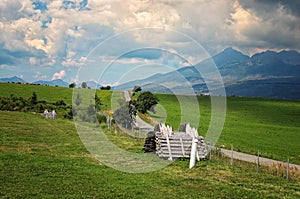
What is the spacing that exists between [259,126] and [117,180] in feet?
215

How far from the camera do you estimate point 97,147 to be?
101ft

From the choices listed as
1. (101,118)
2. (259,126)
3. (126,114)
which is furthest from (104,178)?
(259,126)

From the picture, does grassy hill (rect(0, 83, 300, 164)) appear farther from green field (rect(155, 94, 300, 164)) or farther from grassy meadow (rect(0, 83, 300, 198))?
grassy meadow (rect(0, 83, 300, 198))


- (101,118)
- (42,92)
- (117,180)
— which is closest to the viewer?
(117,180)

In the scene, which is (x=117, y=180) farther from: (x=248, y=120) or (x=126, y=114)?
(x=248, y=120)

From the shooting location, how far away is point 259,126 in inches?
3100

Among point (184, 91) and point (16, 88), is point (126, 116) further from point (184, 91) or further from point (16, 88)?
point (16, 88)

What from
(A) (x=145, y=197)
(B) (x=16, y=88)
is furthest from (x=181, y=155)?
(B) (x=16, y=88)

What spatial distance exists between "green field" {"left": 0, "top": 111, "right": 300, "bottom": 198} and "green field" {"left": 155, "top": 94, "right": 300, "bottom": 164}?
59.0ft

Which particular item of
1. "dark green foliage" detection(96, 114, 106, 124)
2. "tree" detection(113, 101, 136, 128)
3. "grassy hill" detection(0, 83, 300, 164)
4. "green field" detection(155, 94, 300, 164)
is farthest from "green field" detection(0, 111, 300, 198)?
"dark green foliage" detection(96, 114, 106, 124)

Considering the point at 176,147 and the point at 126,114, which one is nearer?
the point at 176,147

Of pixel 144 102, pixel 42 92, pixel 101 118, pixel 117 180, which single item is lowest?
pixel 117 180

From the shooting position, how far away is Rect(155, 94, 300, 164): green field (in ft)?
158

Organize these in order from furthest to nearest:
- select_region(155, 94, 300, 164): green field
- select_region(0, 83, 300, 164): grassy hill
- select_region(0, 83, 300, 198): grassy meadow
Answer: select_region(0, 83, 300, 164): grassy hill
select_region(155, 94, 300, 164): green field
select_region(0, 83, 300, 198): grassy meadow
